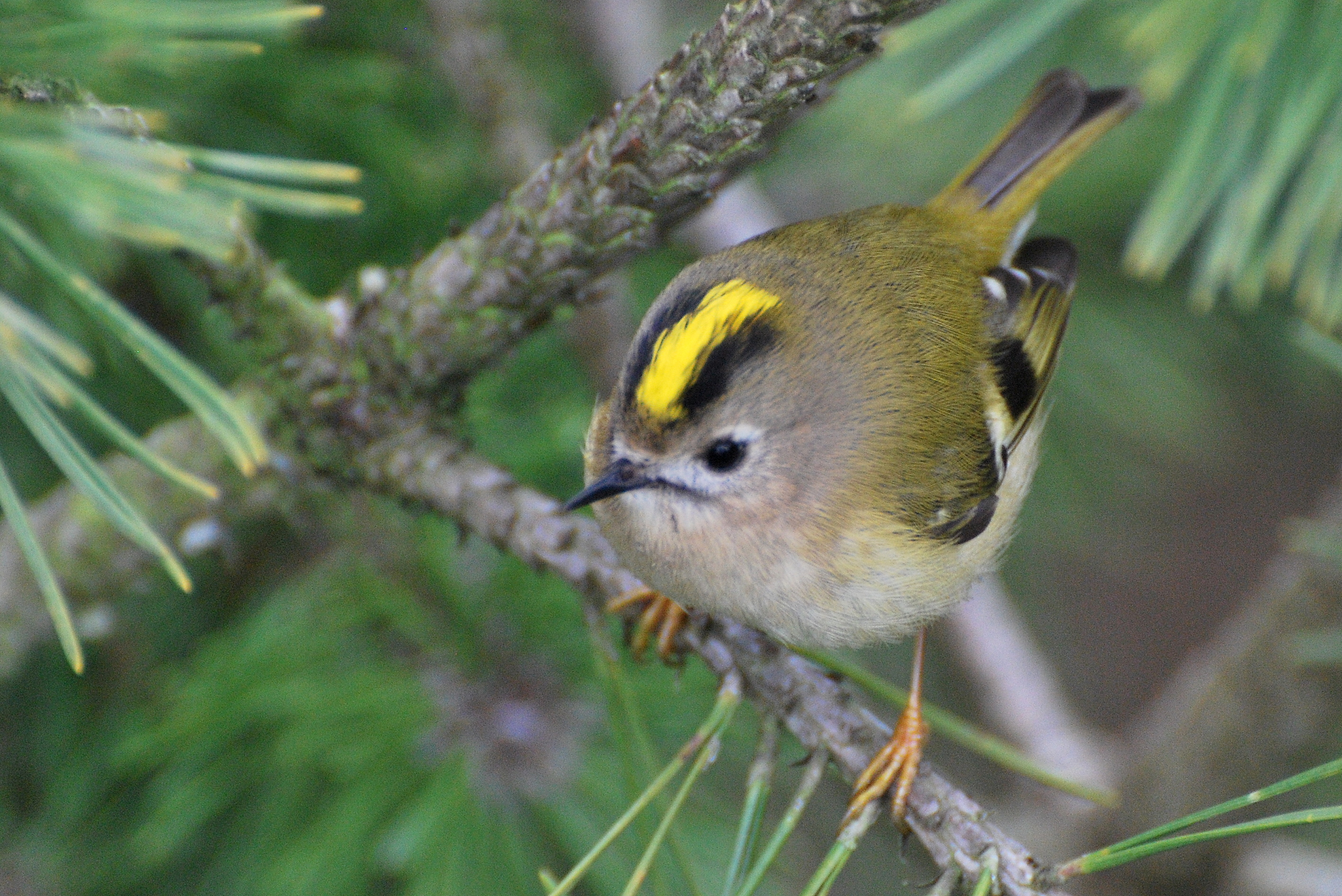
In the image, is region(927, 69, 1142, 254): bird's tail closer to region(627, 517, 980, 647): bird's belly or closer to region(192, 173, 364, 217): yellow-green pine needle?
region(627, 517, 980, 647): bird's belly

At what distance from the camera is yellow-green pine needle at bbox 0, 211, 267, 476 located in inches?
23.5

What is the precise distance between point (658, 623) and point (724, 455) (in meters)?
0.24

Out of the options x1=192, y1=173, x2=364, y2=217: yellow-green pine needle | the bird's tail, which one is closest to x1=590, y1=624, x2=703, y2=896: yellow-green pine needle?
x1=192, y1=173, x2=364, y2=217: yellow-green pine needle

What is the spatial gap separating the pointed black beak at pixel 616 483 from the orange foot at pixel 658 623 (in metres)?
0.12

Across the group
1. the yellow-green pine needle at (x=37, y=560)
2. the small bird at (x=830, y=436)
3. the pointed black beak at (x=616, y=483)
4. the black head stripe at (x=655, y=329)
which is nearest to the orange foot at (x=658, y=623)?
the small bird at (x=830, y=436)

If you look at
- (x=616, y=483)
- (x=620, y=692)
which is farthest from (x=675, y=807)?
(x=616, y=483)

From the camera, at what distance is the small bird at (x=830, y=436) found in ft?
3.32

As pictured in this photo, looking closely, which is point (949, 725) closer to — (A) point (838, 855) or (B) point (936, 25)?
(A) point (838, 855)

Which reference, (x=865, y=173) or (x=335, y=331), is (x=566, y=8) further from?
(x=335, y=331)

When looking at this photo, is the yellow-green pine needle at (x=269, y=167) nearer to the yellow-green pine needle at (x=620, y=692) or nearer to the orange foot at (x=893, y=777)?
the yellow-green pine needle at (x=620, y=692)

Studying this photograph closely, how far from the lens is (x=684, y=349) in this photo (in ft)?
3.33

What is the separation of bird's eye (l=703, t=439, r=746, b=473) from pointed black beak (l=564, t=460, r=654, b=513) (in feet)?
0.24

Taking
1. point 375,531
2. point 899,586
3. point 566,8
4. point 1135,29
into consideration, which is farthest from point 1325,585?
point 566,8

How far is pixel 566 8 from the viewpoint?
60.6 inches
